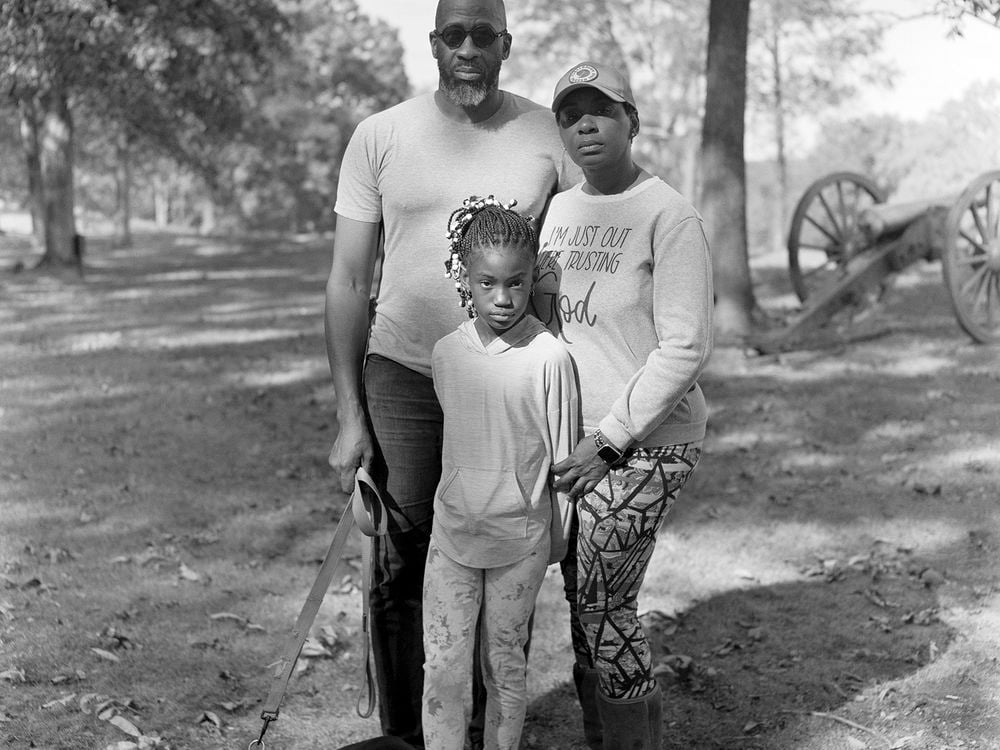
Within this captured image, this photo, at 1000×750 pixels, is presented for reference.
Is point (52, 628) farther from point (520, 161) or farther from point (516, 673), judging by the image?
point (520, 161)

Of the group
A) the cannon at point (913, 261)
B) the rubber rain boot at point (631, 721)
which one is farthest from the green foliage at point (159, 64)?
the rubber rain boot at point (631, 721)

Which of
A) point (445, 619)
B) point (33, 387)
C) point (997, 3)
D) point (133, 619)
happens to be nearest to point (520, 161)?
point (445, 619)

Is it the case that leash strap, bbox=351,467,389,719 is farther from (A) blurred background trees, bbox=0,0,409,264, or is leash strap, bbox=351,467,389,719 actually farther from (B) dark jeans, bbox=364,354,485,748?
(A) blurred background trees, bbox=0,0,409,264

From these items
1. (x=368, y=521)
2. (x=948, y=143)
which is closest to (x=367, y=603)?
(x=368, y=521)

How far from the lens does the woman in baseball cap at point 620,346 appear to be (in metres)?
2.44

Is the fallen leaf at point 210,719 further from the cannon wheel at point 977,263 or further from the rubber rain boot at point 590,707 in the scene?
the cannon wheel at point 977,263

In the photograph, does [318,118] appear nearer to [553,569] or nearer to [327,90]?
[327,90]

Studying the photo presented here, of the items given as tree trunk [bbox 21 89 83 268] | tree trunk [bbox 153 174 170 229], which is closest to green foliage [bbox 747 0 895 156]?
tree trunk [bbox 21 89 83 268]

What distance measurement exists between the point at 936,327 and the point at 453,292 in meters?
8.63

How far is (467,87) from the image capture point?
2.80 meters

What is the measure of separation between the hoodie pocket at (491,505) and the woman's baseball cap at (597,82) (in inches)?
36.8

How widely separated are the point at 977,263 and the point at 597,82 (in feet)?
26.8

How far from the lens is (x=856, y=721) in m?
3.62

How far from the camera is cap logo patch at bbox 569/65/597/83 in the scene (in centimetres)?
249
